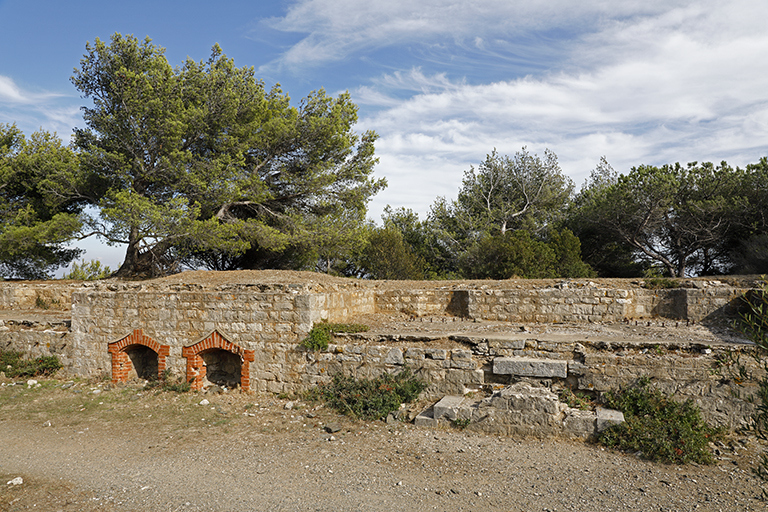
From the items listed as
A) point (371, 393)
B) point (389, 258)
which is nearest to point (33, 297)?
point (389, 258)

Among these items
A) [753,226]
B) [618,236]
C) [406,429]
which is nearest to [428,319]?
[406,429]

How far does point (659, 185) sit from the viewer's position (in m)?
19.8

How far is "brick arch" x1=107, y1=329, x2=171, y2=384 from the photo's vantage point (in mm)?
9539

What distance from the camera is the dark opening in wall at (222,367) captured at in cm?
959

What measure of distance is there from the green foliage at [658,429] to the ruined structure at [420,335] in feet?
0.71

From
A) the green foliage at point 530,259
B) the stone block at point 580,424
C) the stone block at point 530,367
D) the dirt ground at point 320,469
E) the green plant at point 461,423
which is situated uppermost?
the green foliage at point 530,259

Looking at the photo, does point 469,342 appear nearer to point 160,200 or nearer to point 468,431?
point 468,431

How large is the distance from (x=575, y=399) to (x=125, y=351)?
29.3ft

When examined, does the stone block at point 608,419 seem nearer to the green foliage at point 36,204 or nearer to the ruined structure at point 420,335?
the ruined structure at point 420,335

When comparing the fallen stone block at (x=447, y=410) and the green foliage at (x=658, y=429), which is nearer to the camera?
the green foliage at (x=658, y=429)

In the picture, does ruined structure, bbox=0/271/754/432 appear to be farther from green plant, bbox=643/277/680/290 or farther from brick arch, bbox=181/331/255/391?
green plant, bbox=643/277/680/290

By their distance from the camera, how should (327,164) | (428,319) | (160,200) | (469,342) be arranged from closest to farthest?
(469,342), (428,319), (160,200), (327,164)

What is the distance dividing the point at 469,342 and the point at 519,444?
1.96 meters

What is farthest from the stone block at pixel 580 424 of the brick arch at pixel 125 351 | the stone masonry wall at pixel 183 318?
the brick arch at pixel 125 351
